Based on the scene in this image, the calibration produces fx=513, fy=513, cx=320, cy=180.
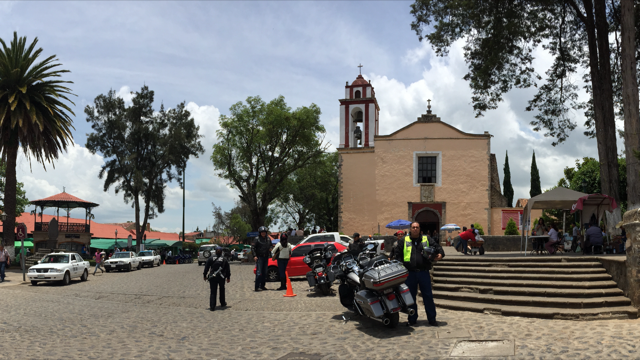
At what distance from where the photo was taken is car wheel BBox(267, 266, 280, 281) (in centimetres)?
1791

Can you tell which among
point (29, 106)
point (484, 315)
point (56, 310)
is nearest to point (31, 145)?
point (29, 106)

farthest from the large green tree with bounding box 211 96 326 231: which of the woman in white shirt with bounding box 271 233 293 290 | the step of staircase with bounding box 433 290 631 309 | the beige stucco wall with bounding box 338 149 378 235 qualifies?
the step of staircase with bounding box 433 290 631 309

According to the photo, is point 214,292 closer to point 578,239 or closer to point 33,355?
point 33,355

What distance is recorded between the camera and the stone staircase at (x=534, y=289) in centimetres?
943

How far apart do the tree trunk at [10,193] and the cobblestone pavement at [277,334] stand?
49.9ft

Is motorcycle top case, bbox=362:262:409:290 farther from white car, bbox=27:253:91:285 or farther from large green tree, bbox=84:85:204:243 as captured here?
large green tree, bbox=84:85:204:243

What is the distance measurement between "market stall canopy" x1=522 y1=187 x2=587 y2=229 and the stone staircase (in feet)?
16.8

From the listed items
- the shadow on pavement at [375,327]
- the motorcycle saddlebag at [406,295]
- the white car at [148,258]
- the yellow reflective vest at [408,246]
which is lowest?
the white car at [148,258]

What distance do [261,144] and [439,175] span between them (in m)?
13.8

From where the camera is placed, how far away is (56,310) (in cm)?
1224

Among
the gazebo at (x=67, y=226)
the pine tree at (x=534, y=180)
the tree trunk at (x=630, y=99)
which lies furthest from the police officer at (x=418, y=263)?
the pine tree at (x=534, y=180)

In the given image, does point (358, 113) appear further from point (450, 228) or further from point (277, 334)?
point (277, 334)

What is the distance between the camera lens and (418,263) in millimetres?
8844

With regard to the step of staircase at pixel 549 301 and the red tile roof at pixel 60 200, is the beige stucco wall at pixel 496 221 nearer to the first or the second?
the step of staircase at pixel 549 301
